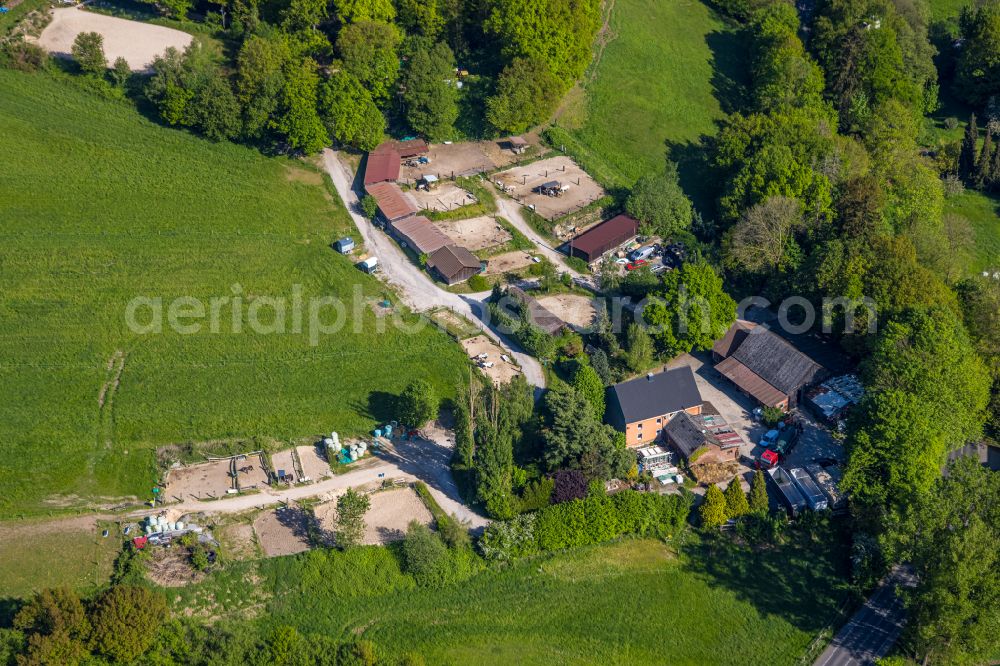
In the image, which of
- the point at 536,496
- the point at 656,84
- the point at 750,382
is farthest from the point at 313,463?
the point at 656,84

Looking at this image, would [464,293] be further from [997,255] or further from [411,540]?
[997,255]

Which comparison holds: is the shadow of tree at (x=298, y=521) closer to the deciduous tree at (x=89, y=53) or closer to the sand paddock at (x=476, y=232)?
the sand paddock at (x=476, y=232)

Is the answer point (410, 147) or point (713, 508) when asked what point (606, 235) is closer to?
point (410, 147)

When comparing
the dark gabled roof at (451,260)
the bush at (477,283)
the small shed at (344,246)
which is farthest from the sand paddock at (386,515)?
the small shed at (344,246)

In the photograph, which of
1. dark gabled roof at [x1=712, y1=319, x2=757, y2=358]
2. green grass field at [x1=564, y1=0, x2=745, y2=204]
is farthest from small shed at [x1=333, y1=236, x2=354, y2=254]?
dark gabled roof at [x1=712, y1=319, x2=757, y2=358]

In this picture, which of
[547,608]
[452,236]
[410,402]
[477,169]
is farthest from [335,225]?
[547,608]

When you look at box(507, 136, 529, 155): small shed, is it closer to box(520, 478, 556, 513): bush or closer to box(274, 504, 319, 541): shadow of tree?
box(520, 478, 556, 513): bush

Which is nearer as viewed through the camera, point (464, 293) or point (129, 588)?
point (129, 588)
